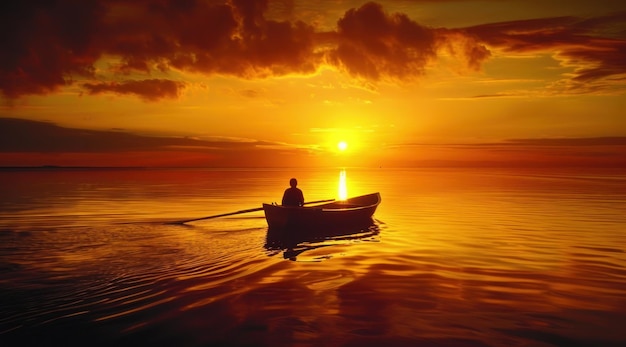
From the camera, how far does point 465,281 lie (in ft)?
40.7

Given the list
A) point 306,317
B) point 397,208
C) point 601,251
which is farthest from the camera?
point 397,208

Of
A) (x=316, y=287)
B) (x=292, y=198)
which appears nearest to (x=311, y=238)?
(x=292, y=198)

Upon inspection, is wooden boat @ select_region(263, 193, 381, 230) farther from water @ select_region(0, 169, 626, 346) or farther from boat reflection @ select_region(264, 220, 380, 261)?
water @ select_region(0, 169, 626, 346)

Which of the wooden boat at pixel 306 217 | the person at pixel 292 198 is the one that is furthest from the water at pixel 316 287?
the person at pixel 292 198

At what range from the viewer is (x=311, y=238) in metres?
20.7

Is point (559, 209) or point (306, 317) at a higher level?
point (559, 209)

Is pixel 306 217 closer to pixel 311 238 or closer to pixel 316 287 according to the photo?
pixel 311 238

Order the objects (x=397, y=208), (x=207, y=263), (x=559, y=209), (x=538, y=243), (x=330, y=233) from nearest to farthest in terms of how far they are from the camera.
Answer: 1. (x=207, y=263)
2. (x=538, y=243)
3. (x=330, y=233)
4. (x=559, y=209)
5. (x=397, y=208)

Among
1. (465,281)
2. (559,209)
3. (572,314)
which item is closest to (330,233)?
(465,281)

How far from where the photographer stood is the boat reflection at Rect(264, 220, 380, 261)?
17938 millimetres

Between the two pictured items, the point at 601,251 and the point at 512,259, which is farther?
the point at 601,251

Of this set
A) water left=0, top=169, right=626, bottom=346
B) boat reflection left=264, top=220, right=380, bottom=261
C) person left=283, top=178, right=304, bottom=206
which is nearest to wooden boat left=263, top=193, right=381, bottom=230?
boat reflection left=264, top=220, right=380, bottom=261

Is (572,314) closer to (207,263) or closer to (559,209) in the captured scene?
(207,263)

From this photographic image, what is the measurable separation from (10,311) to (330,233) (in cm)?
1437
